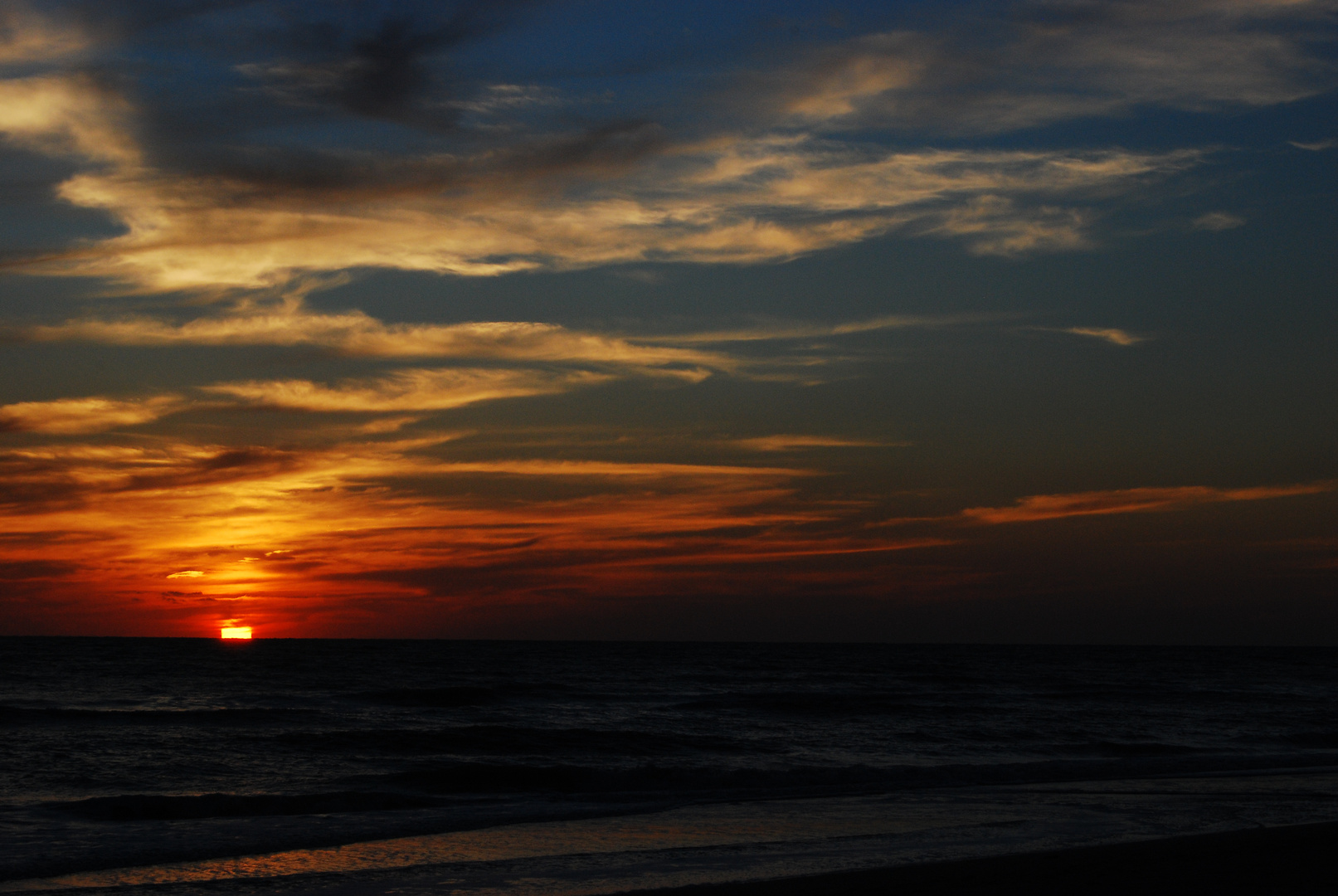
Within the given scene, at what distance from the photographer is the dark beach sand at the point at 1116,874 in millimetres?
10242

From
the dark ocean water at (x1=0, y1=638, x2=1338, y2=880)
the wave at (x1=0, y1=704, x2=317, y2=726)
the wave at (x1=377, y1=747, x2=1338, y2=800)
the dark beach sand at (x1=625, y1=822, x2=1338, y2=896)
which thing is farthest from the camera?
the wave at (x1=0, y1=704, x2=317, y2=726)

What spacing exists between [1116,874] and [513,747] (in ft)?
55.7

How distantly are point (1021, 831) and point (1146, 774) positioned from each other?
8.68 meters

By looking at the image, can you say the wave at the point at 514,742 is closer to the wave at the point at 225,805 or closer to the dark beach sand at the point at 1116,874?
the wave at the point at 225,805

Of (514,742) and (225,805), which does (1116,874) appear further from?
(514,742)

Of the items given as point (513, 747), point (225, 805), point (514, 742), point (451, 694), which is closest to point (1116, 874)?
point (225, 805)

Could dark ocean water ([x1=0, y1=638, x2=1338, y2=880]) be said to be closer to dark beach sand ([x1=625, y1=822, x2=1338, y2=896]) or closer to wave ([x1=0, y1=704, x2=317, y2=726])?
wave ([x1=0, y1=704, x2=317, y2=726])

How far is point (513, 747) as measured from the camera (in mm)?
25781

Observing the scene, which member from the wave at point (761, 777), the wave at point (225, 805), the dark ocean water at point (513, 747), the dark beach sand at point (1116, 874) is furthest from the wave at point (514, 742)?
the dark beach sand at point (1116, 874)

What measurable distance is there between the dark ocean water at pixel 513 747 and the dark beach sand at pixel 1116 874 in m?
5.97

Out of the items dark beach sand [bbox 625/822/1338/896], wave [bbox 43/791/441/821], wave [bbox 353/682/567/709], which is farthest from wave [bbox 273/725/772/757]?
dark beach sand [bbox 625/822/1338/896]

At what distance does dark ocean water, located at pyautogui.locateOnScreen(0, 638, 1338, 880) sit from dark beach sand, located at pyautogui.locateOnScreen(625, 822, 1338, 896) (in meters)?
5.97

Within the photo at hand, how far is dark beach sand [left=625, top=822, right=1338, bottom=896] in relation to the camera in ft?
33.6

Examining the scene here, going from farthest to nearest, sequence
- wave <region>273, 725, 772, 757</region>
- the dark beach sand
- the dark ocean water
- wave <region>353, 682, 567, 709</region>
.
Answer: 1. wave <region>353, 682, 567, 709</region>
2. wave <region>273, 725, 772, 757</region>
3. the dark ocean water
4. the dark beach sand
